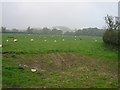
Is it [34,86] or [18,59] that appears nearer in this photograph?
[34,86]

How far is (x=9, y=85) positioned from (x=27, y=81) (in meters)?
1.45

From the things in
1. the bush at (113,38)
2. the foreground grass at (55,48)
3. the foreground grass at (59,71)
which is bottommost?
the foreground grass at (59,71)

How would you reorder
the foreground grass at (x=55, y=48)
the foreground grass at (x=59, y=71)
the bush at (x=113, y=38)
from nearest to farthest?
the foreground grass at (x=59, y=71)
the foreground grass at (x=55, y=48)
the bush at (x=113, y=38)

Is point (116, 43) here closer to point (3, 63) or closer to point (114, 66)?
point (114, 66)

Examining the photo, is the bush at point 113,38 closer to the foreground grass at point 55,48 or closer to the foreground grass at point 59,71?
the foreground grass at point 55,48

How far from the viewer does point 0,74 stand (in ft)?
54.6

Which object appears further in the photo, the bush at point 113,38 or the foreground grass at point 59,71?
the bush at point 113,38

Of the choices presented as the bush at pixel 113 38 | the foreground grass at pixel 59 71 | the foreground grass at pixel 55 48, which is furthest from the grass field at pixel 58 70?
the bush at pixel 113 38

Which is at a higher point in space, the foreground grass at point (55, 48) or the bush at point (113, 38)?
the bush at point (113, 38)

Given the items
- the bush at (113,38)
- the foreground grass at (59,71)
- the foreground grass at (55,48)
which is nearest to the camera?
the foreground grass at (59,71)

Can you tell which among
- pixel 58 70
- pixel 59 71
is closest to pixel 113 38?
pixel 58 70

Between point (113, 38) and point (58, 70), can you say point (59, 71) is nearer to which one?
point (58, 70)

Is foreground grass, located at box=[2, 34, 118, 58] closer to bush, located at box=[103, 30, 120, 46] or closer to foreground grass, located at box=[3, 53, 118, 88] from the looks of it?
bush, located at box=[103, 30, 120, 46]

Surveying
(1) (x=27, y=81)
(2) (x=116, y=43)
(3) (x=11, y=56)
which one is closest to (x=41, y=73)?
(1) (x=27, y=81)
